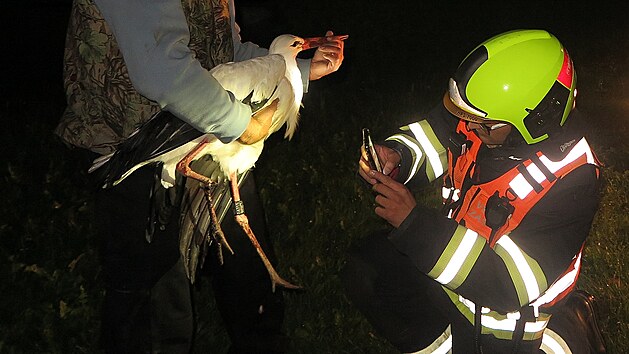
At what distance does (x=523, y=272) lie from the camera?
3.00 meters

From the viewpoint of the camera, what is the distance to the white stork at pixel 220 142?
2.73 metres

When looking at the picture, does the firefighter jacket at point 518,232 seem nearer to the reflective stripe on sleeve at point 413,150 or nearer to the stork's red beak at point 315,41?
the reflective stripe on sleeve at point 413,150

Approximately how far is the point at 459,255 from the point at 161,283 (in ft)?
4.20

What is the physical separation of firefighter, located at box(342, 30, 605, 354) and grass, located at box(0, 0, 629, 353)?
0.47 m

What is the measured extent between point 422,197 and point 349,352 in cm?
205

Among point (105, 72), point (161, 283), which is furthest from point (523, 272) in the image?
point (105, 72)

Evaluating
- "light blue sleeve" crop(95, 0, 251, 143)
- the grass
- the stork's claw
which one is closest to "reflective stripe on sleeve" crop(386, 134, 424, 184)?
the grass

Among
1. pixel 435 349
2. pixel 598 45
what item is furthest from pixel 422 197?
pixel 598 45

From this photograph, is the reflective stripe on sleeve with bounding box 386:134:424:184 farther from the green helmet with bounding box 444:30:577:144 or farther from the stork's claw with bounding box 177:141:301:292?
the stork's claw with bounding box 177:141:301:292

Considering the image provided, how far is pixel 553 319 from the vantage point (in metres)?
3.51

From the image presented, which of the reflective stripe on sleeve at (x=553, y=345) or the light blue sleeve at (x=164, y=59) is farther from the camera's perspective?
the reflective stripe on sleeve at (x=553, y=345)

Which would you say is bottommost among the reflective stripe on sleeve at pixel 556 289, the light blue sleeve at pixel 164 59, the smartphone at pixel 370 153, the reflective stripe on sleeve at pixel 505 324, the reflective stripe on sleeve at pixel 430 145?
the reflective stripe on sleeve at pixel 505 324

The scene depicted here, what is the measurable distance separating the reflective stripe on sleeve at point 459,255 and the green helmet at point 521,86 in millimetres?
489

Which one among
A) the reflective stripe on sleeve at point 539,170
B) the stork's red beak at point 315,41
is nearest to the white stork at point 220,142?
the stork's red beak at point 315,41
